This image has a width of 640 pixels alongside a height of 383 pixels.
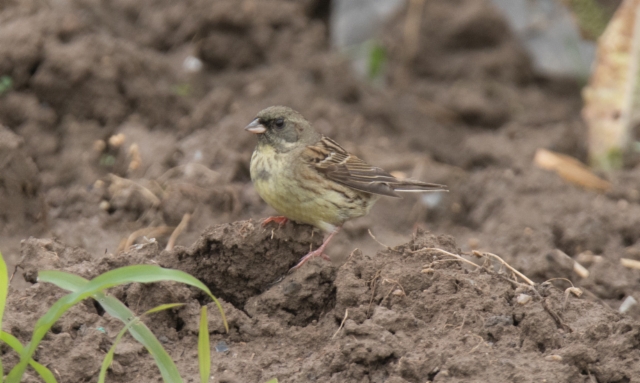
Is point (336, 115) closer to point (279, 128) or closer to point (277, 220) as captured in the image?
point (279, 128)

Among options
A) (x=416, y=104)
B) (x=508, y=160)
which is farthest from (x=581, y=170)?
(x=416, y=104)

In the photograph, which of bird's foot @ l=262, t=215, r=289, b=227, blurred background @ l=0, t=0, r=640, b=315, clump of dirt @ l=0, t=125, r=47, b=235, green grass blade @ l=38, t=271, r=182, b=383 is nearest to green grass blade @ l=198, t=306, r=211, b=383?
green grass blade @ l=38, t=271, r=182, b=383

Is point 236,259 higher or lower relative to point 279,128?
lower

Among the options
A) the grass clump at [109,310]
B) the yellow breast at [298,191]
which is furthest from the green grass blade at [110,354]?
the yellow breast at [298,191]

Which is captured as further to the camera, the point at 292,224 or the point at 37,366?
the point at 292,224

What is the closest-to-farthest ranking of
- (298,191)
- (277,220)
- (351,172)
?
1. (277,220)
2. (298,191)
3. (351,172)

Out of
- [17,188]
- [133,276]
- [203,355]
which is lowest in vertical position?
[17,188]

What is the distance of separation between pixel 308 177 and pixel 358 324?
167 cm

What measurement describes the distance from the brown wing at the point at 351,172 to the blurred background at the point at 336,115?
879mm

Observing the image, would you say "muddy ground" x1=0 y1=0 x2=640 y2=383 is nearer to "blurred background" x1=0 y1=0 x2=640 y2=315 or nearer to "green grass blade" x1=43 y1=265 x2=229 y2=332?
"blurred background" x1=0 y1=0 x2=640 y2=315

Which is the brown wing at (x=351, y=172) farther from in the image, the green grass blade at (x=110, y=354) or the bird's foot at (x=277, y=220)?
the green grass blade at (x=110, y=354)

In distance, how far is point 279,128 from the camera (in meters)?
5.63

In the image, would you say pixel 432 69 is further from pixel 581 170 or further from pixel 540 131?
pixel 581 170

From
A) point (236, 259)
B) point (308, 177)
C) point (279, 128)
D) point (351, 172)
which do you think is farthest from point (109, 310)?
point (351, 172)
